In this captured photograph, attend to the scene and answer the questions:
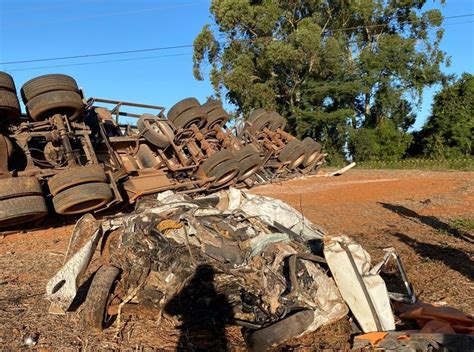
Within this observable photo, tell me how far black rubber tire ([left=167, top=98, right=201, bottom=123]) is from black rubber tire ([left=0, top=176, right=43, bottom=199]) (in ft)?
17.8

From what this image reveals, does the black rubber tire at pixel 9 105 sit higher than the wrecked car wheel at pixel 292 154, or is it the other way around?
the black rubber tire at pixel 9 105

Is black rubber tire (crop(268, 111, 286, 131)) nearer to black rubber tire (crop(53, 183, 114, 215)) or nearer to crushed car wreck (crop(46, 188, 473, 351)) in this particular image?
black rubber tire (crop(53, 183, 114, 215))

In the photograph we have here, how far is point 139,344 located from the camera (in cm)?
360

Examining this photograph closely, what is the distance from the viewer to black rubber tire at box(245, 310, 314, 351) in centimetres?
324

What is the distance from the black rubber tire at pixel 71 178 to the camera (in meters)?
7.46

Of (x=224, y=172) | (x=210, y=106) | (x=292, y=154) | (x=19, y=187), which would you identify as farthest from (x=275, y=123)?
(x=19, y=187)

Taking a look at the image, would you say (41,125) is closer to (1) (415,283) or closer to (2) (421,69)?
(1) (415,283)

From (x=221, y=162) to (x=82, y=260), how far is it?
759 centimetres

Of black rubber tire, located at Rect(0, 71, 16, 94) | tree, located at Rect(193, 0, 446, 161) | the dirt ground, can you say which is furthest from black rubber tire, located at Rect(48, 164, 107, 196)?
tree, located at Rect(193, 0, 446, 161)

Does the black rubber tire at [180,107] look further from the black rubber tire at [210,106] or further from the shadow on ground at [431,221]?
the shadow on ground at [431,221]

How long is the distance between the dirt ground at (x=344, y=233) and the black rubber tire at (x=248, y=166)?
565mm

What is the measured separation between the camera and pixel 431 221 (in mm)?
7984

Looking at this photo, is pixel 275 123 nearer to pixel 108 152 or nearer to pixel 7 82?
pixel 108 152

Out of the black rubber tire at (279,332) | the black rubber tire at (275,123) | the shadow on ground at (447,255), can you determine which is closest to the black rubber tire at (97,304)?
the black rubber tire at (279,332)
